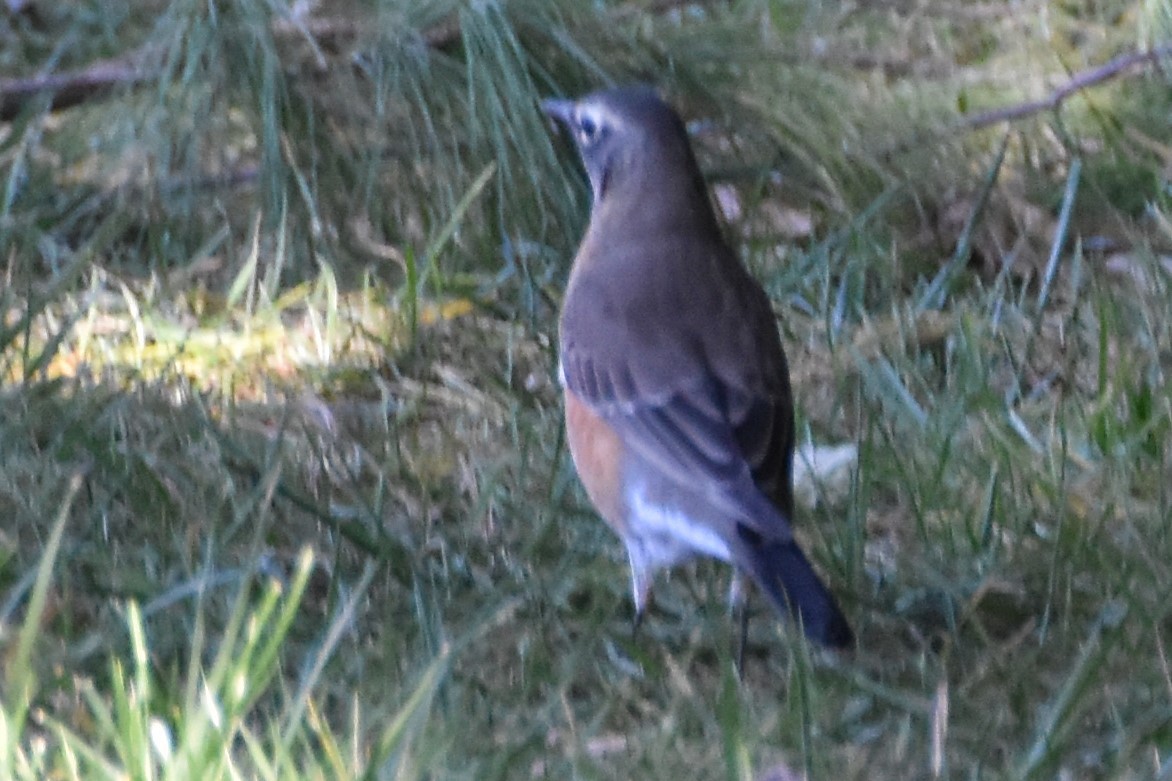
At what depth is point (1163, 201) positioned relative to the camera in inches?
183

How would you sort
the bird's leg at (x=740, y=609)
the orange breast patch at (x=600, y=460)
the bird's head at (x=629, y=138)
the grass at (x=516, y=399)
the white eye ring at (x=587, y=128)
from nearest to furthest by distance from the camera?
the grass at (x=516, y=399)
the bird's leg at (x=740, y=609)
the orange breast patch at (x=600, y=460)
the bird's head at (x=629, y=138)
the white eye ring at (x=587, y=128)

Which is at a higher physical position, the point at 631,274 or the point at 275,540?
the point at 631,274

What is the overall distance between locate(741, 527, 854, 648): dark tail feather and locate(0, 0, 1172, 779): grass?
0.36 ft

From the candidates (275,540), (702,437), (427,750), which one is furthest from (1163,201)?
(427,750)

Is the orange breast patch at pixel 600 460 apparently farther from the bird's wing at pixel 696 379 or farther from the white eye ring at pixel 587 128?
the white eye ring at pixel 587 128

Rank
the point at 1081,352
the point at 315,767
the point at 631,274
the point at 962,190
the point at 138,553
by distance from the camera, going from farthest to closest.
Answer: the point at 962,190 → the point at 1081,352 → the point at 631,274 → the point at 138,553 → the point at 315,767

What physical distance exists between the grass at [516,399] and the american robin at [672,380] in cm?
16

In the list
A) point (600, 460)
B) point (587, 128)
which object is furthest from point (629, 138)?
point (600, 460)

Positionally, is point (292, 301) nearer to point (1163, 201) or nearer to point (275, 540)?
point (275, 540)

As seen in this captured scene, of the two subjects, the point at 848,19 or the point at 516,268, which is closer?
the point at 516,268

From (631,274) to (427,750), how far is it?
1.45 meters

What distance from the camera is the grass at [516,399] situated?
2.54m

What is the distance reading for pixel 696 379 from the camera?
3.11 meters

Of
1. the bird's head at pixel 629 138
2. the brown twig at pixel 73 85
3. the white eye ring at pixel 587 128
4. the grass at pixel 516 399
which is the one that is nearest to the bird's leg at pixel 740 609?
the grass at pixel 516 399
